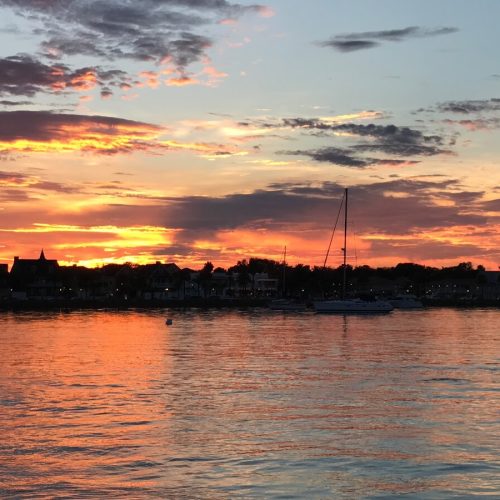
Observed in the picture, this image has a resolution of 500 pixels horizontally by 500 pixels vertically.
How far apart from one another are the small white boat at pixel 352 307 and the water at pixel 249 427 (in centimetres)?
8251

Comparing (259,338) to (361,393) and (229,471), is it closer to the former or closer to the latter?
(361,393)

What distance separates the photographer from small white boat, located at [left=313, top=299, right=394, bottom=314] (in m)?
141

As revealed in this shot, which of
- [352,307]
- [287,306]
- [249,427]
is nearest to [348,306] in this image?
[352,307]

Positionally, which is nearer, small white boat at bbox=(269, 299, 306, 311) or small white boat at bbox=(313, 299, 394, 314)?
small white boat at bbox=(313, 299, 394, 314)

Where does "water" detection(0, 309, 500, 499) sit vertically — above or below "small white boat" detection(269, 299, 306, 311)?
below

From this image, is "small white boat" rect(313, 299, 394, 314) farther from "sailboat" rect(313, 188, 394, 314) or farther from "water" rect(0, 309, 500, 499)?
"water" rect(0, 309, 500, 499)

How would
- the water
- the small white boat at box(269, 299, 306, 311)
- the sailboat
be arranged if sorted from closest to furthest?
the water → the sailboat → the small white boat at box(269, 299, 306, 311)

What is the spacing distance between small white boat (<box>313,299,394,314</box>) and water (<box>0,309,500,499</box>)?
82.5 metres

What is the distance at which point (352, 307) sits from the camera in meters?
141

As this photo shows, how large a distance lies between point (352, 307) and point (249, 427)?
112796mm

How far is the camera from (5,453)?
81.6 feet

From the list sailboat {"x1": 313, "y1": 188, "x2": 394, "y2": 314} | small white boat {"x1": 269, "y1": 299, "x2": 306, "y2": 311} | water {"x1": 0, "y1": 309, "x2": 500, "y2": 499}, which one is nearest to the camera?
water {"x1": 0, "y1": 309, "x2": 500, "y2": 499}

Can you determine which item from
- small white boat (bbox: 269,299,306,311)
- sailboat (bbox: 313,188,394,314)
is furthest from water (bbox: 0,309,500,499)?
small white boat (bbox: 269,299,306,311)

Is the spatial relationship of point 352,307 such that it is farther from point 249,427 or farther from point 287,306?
point 249,427
